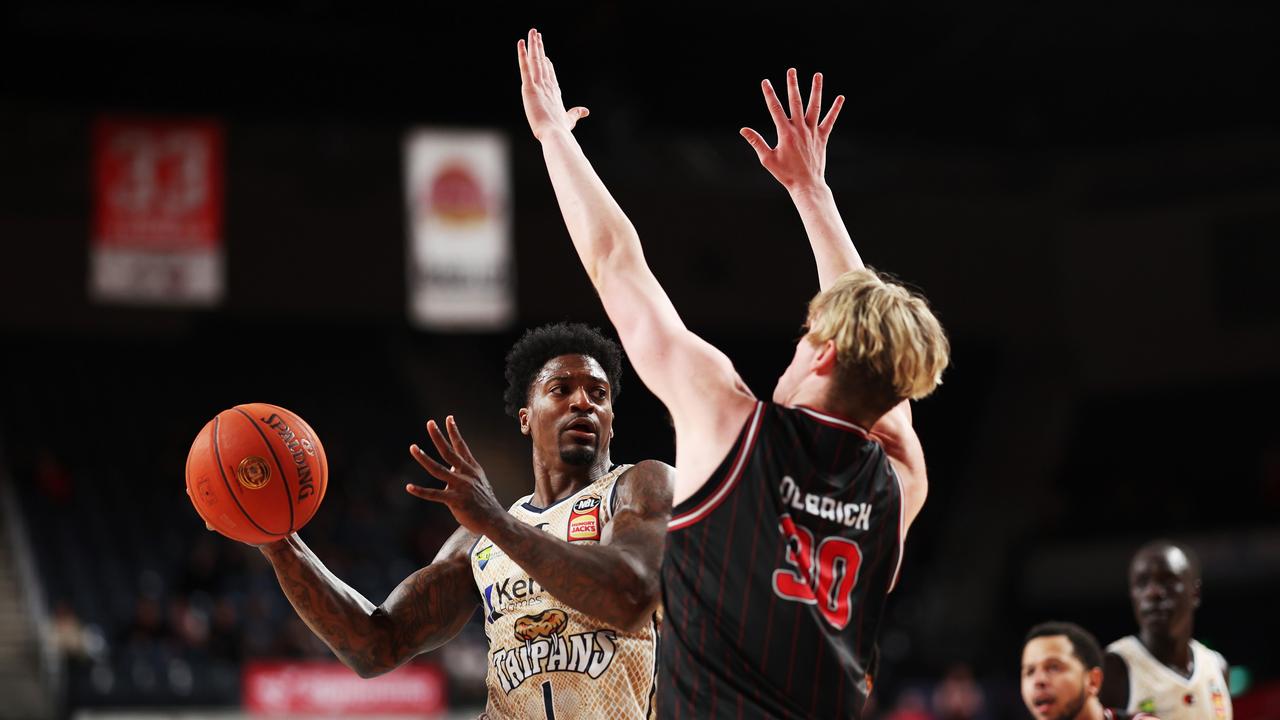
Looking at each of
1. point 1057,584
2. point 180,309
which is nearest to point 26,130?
point 180,309

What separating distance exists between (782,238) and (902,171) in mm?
2219

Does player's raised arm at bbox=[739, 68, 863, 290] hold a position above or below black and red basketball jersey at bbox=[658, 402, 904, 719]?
above

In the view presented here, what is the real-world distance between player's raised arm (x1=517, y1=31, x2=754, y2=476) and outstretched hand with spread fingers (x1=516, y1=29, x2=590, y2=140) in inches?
4.7

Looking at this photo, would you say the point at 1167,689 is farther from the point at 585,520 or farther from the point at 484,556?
the point at 484,556

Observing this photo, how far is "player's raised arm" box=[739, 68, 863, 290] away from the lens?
12.0 ft

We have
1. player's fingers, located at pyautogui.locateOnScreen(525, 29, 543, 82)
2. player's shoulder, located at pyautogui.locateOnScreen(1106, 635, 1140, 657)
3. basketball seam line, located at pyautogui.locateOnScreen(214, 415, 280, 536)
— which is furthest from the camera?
player's shoulder, located at pyautogui.locateOnScreen(1106, 635, 1140, 657)

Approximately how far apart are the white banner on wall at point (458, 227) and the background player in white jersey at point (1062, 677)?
12.6 m

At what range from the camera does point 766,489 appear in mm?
2979

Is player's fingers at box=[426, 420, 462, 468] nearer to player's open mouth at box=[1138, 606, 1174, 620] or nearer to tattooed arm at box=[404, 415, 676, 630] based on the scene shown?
tattooed arm at box=[404, 415, 676, 630]

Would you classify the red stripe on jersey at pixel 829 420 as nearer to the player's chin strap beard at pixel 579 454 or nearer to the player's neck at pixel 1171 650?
the player's chin strap beard at pixel 579 454

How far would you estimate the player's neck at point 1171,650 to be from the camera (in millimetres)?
6348

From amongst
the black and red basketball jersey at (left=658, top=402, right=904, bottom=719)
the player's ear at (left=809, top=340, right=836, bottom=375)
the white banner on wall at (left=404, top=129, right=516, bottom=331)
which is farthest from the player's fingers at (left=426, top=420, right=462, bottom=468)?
the white banner on wall at (left=404, top=129, right=516, bottom=331)

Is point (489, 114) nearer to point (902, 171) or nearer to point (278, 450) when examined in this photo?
point (902, 171)

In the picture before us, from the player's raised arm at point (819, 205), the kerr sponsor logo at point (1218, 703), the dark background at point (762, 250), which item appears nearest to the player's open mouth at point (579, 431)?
the player's raised arm at point (819, 205)
